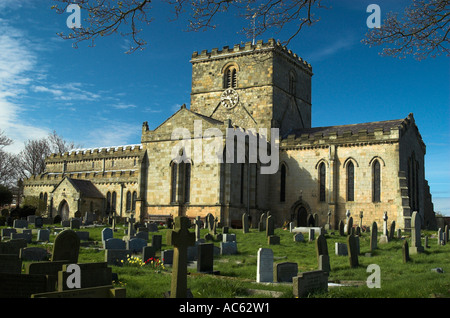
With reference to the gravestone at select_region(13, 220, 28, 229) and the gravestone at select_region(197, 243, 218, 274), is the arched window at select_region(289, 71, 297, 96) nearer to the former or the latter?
the gravestone at select_region(13, 220, 28, 229)

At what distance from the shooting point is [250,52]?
40.9 metres

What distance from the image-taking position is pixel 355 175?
3531 cm

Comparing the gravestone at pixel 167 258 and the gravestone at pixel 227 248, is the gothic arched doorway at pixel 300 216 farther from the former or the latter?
the gravestone at pixel 167 258

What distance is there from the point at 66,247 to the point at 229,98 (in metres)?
32.0

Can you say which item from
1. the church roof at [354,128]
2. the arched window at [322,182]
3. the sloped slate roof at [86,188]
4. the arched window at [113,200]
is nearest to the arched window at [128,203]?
the arched window at [113,200]

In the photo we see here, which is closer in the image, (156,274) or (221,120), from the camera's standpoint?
(156,274)

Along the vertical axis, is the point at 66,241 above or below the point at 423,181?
Answer: below

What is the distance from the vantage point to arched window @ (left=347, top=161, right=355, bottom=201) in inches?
1399

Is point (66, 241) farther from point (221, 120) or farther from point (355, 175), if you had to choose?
point (221, 120)

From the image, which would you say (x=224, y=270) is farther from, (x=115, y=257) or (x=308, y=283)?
(x=308, y=283)

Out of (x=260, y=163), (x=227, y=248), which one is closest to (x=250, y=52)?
(x=260, y=163)

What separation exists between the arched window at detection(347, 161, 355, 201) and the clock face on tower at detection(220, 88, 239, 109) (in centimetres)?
1093
